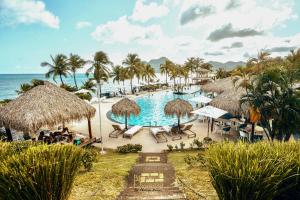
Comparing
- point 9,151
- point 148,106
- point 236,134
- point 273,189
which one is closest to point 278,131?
point 236,134

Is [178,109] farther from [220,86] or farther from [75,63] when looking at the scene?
[75,63]

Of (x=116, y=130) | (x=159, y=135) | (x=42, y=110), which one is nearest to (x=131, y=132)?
(x=116, y=130)

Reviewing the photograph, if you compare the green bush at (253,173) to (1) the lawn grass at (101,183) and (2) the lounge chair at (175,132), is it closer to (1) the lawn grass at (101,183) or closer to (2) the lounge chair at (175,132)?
(1) the lawn grass at (101,183)

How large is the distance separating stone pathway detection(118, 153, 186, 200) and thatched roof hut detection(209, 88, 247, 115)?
28.3 ft

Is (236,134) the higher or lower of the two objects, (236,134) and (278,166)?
the lower

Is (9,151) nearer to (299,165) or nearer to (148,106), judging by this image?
(299,165)

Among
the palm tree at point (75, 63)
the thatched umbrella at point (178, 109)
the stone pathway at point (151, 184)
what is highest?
the palm tree at point (75, 63)

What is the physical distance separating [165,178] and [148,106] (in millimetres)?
21229

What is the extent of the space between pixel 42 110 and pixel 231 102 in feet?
40.2

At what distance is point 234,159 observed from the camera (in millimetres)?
3061

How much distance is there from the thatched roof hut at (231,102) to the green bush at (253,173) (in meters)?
12.1

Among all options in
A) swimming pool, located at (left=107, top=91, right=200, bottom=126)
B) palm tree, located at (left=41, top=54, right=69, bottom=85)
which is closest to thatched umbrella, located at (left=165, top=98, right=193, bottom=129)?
swimming pool, located at (left=107, top=91, right=200, bottom=126)

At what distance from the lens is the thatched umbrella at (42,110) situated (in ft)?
36.7

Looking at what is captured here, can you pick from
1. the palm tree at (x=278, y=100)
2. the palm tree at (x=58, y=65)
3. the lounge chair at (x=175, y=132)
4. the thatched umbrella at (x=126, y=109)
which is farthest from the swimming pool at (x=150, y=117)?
the palm tree at (x=58, y=65)
